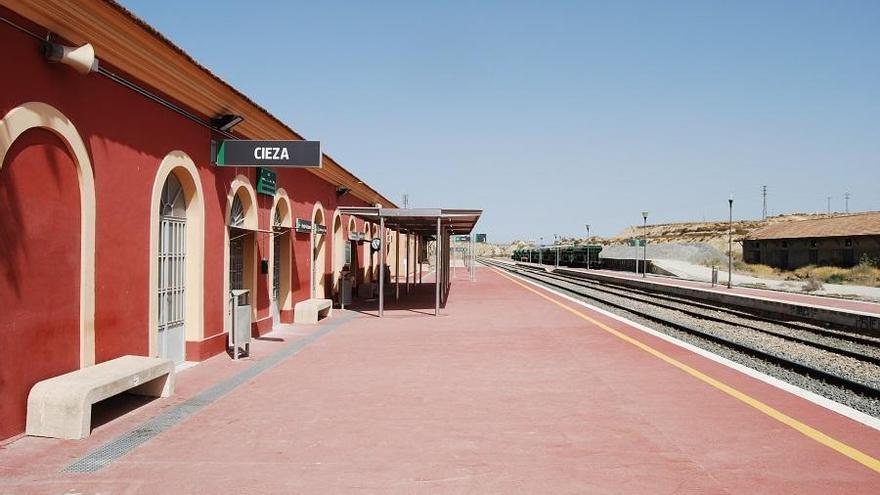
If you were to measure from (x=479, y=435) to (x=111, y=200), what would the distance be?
187 inches

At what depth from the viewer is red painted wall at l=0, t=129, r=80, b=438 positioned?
4.97 m

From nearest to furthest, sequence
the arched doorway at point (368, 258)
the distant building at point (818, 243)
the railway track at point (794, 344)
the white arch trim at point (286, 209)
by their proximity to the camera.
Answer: the railway track at point (794, 344) < the white arch trim at point (286, 209) < the arched doorway at point (368, 258) < the distant building at point (818, 243)

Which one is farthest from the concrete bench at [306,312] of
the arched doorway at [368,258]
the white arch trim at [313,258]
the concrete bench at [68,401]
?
the arched doorway at [368,258]

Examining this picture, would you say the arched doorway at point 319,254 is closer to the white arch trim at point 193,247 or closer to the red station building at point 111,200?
the red station building at point 111,200

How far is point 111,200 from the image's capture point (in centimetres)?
652

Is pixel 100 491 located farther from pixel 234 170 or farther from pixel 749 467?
pixel 234 170

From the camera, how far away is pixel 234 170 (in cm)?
997

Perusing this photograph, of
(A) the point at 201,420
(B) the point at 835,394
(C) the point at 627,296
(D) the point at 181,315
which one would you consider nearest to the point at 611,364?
(B) the point at 835,394

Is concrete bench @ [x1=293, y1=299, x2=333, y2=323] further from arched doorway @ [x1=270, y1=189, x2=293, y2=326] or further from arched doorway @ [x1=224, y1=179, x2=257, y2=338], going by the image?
arched doorway @ [x1=224, y1=179, x2=257, y2=338]

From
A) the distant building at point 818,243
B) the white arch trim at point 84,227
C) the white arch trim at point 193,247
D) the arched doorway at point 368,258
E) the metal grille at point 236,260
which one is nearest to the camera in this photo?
the white arch trim at point 84,227

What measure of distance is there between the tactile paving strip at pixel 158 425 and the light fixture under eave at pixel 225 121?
146 inches

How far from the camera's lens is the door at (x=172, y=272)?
26.4 ft

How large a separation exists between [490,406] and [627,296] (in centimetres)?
1853

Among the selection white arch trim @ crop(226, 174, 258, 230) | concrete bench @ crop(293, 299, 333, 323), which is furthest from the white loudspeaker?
concrete bench @ crop(293, 299, 333, 323)
